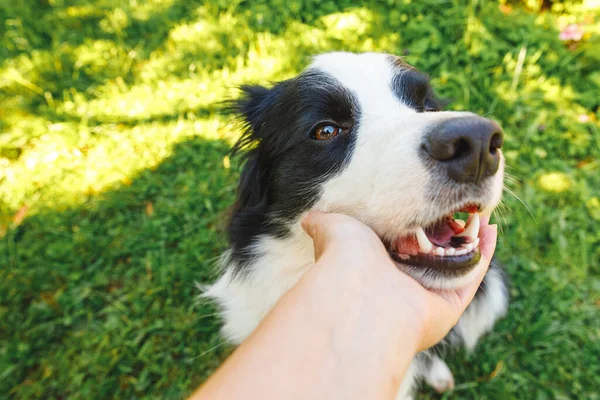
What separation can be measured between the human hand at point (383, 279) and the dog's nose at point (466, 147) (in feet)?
1.17

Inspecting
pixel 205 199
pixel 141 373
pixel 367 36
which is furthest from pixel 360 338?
pixel 367 36

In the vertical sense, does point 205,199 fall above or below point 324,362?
below

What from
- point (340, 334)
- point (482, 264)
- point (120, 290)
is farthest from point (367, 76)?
point (120, 290)

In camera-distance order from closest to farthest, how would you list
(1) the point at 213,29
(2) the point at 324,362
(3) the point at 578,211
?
1. (2) the point at 324,362
2. (3) the point at 578,211
3. (1) the point at 213,29

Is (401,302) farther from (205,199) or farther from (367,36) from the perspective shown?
(367,36)

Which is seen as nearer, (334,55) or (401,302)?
(401,302)

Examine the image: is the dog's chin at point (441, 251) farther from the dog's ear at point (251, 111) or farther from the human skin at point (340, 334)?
the dog's ear at point (251, 111)

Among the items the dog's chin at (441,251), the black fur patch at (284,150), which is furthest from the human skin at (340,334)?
the black fur patch at (284,150)

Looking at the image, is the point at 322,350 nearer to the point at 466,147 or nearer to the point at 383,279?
the point at 383,279

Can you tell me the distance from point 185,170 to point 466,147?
281 centimetres

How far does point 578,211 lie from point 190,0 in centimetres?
469

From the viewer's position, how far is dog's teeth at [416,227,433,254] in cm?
145

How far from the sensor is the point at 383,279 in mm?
1200

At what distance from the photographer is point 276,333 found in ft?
3.26
